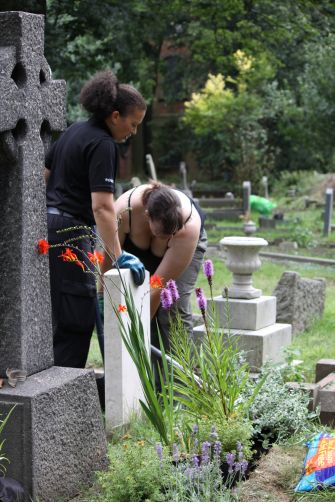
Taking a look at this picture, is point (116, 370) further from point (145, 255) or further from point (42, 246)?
point (42, 246)

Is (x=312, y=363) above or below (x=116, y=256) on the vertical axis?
below

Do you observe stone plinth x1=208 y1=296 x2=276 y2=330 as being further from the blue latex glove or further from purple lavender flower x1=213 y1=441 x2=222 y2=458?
purple lavender flower x1=213 y1=441 x2=222 y2=458

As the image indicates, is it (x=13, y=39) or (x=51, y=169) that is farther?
(x=51, y=169)

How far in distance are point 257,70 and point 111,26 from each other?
1284cm

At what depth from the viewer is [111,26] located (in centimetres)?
1409

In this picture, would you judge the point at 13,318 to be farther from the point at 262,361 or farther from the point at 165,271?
the point at 262,361

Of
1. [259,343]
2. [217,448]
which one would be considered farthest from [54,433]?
[259,343]

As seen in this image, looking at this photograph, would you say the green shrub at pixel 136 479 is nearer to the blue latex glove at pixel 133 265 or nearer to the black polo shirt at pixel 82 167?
the blue latex glove at pixel 133 265

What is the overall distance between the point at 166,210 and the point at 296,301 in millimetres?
3285

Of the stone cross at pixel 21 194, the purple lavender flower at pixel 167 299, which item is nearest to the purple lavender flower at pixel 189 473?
the purple lavender flower at pixel 167 299

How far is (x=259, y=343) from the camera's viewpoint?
642 centimetres

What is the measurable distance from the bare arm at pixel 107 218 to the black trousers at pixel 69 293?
0.36 feet

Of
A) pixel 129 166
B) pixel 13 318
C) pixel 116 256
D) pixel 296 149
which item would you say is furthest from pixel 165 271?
pixel 129 166

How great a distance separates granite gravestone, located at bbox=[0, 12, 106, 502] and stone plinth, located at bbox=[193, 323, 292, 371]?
8.02 feet
